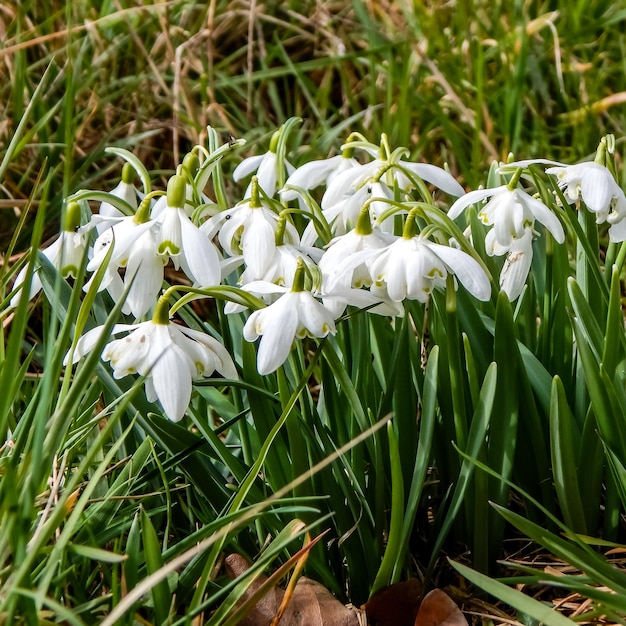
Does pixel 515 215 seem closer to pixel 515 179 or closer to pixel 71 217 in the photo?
pixel 515 179

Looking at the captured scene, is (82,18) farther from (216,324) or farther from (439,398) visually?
(439,398)

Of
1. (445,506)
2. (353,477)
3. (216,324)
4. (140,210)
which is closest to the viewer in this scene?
(140,210)

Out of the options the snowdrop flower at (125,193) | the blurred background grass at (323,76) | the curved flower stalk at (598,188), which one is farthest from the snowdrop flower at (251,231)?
the blurred background grass at (323,76)

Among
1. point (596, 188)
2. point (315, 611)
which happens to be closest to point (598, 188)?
point (596, 188)

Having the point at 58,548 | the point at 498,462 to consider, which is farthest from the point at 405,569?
the point at 58,548

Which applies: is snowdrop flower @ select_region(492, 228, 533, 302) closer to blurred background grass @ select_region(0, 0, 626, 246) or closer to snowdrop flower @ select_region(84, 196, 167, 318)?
snowdrop flower @ select_region(84, 196, 167, 318)

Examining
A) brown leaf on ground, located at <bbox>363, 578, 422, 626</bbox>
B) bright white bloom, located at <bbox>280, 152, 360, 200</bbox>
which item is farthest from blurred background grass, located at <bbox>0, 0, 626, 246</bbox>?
brown leaf on ground, located at <bbox>363, 578, 422, 626</bbox>

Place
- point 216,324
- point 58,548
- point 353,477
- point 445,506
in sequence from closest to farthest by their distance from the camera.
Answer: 1. point 58,548
2. point 353,477
3. point 445,506
4. point 216,324
